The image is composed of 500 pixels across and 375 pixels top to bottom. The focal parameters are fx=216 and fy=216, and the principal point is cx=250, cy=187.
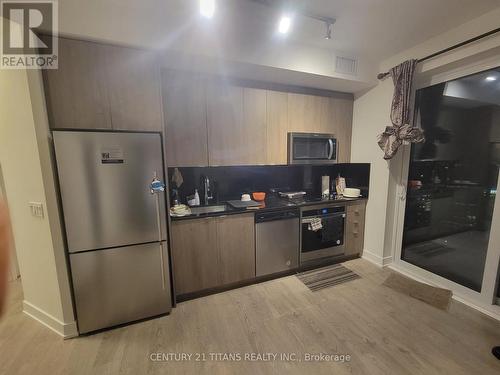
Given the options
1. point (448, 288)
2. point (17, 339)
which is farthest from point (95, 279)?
point (448, 288)

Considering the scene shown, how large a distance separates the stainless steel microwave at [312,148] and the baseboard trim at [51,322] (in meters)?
2.67

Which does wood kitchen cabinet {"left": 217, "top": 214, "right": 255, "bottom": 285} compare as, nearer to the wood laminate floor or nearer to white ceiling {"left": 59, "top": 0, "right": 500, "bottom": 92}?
the wood laminate floor

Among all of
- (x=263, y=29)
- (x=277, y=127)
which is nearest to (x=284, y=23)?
(x=263, y=29)

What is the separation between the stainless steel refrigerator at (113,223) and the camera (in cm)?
166

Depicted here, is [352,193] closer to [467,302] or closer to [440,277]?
[440,277]

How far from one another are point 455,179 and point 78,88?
3.61 meters

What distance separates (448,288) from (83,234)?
3630 mm

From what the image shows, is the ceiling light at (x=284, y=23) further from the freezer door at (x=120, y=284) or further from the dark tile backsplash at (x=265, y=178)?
the freezer door at (x=120, y=284)

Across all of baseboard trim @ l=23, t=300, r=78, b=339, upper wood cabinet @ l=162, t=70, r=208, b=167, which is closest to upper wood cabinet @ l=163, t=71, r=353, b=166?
upper wood cabinet @ l=162, t=70, r=208, b=167

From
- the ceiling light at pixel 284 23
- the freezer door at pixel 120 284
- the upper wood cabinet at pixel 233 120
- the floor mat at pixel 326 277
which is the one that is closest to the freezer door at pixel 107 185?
the freezer door at pixel 120 284

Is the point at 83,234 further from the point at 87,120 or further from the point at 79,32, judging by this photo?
the point at 79,32

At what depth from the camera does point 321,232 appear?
2.75 m

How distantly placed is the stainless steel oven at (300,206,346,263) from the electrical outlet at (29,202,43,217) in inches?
96.5

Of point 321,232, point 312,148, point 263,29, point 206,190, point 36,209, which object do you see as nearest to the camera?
point 36,209
